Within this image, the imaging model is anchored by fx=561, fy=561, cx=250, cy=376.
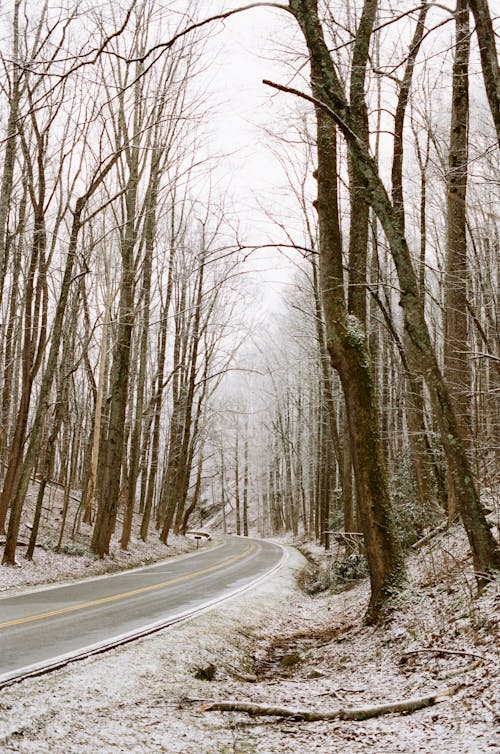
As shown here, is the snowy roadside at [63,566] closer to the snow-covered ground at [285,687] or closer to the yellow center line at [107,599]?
the yellow center line at [107,599]

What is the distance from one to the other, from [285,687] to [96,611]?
4797 millimetres

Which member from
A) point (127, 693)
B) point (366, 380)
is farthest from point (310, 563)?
point (127, 693)

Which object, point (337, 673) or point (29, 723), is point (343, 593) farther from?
point (29, 723)

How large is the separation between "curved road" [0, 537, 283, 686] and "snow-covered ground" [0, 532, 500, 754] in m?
0.49

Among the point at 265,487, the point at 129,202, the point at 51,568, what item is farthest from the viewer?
the point at 265,487

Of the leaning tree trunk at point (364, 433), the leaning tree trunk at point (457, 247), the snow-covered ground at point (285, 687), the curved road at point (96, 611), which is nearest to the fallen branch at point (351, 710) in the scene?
the snow-covered ground at point (285, 687)

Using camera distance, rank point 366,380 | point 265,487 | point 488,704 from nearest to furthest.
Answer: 1. point 488,704
2. point 366,380
3. point 265,487

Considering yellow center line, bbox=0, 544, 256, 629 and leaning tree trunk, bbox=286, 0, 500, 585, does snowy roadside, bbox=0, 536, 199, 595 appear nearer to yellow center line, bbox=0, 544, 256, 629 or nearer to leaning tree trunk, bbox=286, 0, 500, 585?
yellow center line, bbox=0, 544, 256, 629

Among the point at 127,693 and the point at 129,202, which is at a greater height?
the point at 129,202

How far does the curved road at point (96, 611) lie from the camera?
6811mm

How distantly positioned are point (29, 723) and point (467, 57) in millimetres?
10942

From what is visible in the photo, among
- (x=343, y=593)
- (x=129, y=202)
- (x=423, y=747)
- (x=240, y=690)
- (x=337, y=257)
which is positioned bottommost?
(x=343, y=593)

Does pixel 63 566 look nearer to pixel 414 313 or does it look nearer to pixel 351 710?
pixel 414 313

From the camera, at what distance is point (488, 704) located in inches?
154
